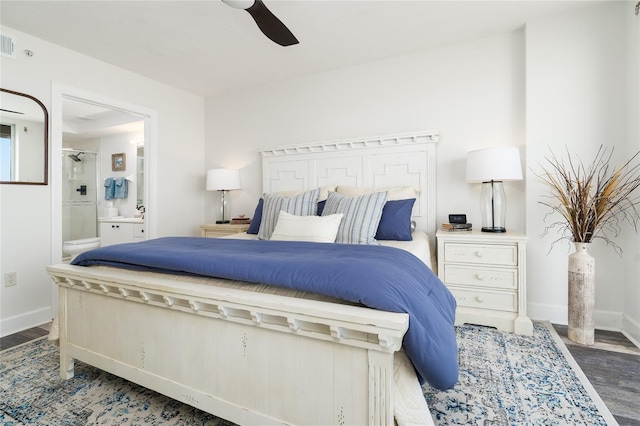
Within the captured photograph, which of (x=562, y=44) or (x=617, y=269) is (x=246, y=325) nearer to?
(x=617, y=269)

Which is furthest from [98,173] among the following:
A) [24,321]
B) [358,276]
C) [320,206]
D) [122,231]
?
[358,276]

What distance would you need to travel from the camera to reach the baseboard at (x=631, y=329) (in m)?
2.16

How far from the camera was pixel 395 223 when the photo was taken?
8.37 ft

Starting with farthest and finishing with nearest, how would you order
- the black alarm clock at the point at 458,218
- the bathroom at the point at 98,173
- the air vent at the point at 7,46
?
the bathroom at the point at 98,173
the black alarm clock at the point at 458,218
the air vent at the point at 7,46

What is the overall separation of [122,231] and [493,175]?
435 centimetres

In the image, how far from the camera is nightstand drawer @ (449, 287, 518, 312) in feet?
7.75

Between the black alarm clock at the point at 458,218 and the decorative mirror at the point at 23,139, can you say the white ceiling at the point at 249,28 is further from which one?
the black alarm clock at the point at 458,218

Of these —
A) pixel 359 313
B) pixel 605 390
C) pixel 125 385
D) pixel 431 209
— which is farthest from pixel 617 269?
pixel 125 385

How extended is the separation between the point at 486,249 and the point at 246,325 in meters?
1.93

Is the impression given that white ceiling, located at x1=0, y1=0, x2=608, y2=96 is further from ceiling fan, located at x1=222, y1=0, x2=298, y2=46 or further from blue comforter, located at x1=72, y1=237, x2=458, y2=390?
blue comforter, located at x1=72, y1=237, x2=458, y2=390

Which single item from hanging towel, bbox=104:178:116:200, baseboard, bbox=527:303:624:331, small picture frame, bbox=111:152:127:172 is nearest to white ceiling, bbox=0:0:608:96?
baseboard, bbox=527:303:624:331

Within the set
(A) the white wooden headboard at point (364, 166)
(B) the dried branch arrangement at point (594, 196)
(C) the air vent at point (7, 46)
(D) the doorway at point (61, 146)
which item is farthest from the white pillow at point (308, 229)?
(C) the air vent at point (7, 46)

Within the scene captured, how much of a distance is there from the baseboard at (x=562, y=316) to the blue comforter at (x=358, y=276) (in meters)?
1.51

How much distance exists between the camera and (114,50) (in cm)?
296
